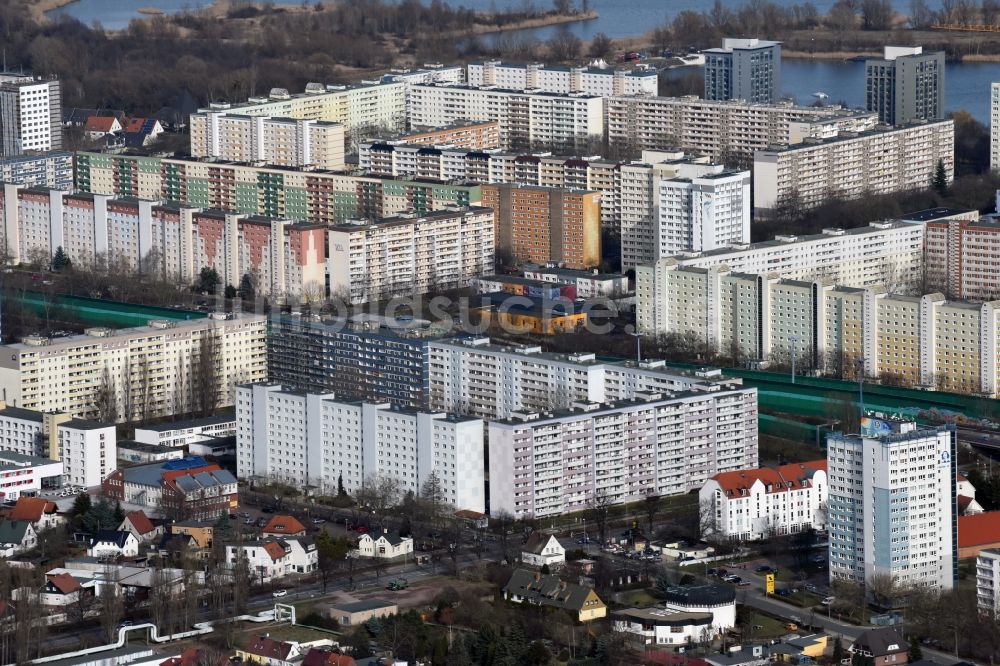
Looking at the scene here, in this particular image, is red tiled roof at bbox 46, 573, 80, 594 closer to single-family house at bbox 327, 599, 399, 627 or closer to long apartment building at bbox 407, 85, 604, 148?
single-family house at bbox 327, 599, 399, 627

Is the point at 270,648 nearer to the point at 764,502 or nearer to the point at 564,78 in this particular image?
the point at 764,502

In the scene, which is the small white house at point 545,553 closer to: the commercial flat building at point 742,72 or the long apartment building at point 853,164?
the long apartment building at point 853,164

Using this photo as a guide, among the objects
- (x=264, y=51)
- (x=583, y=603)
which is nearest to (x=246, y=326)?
(x=583, y=603)

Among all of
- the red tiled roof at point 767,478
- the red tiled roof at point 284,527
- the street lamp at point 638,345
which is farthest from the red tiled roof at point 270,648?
the street lamp at point 638,345

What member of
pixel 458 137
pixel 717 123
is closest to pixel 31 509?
pixel 458 137

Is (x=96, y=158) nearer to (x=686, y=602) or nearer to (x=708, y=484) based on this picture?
(x=708, y=484)
